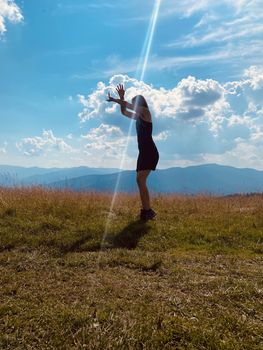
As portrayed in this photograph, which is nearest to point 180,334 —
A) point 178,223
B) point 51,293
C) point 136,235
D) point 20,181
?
point 51,293

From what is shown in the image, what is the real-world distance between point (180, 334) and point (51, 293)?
6.32 ft

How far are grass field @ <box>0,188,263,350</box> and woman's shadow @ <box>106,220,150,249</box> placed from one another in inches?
0.9

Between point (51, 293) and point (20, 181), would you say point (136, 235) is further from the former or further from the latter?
point (20, 181)

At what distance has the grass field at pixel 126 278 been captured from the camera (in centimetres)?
390

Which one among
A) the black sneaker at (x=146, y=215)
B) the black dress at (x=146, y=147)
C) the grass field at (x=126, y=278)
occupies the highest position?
the black dress at (x=146, y=147)

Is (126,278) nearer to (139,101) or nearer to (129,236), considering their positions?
(129,236)

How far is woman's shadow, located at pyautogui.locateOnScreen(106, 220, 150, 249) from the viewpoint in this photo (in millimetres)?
8146

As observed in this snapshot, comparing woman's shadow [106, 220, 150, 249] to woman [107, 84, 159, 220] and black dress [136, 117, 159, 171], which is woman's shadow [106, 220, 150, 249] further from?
black dress [136, 117, 159, 171]

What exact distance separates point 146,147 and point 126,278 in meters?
4.88

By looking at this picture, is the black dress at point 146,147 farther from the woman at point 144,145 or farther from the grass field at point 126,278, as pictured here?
the grass field at point 126,278

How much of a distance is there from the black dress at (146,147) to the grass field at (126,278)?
153cm

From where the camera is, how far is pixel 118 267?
251 inches

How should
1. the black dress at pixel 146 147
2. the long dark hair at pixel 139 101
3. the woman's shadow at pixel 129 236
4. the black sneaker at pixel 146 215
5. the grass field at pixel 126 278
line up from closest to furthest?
the grass field at pixel 126 278 → the woman's shadow at pixel 129 236 → the long dark hair at pixel 139 101 → the black dress at pixel 146 147 → the black sneaker at pixel 146 215

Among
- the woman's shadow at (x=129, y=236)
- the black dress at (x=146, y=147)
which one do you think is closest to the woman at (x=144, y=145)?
the black dress at (x=146, y=147)
